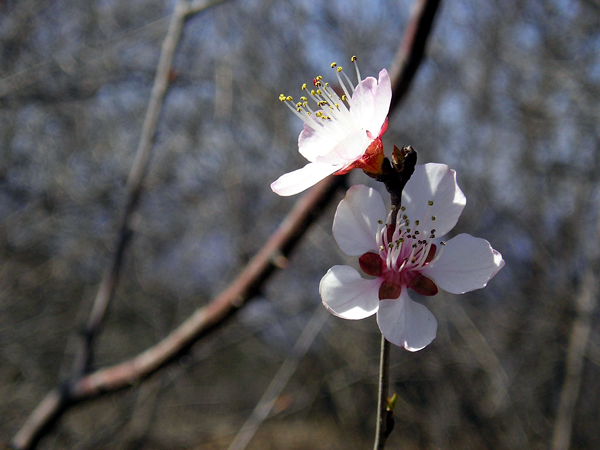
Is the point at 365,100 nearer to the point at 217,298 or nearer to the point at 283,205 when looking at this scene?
the point at 217,298

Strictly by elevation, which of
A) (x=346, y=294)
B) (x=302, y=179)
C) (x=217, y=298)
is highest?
(x=302, y=179)

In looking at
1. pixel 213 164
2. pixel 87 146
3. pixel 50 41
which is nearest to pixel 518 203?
pixel 213 164

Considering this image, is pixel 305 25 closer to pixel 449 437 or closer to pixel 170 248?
pixel 170 248

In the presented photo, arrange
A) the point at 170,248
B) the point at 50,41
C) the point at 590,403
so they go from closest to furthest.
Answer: the point at 50,41 < the point at 170,248 < the point at 590,403

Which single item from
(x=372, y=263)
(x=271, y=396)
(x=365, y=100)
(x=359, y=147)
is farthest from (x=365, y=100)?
(x=271, y=396)

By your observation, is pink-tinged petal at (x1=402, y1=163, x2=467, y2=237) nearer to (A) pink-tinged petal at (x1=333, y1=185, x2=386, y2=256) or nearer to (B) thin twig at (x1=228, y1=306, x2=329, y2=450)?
(A) pink-tinged petal at (x1=333, y1=185, x2=386, y2=256)

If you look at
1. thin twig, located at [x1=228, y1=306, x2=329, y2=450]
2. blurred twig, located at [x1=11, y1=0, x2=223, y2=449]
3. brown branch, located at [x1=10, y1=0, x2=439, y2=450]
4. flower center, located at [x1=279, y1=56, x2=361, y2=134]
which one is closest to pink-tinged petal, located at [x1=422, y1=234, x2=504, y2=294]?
flower center, located at [x1=279, y1=56, x2=361, y2=134]

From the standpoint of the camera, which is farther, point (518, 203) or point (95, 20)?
point (518, 203)
